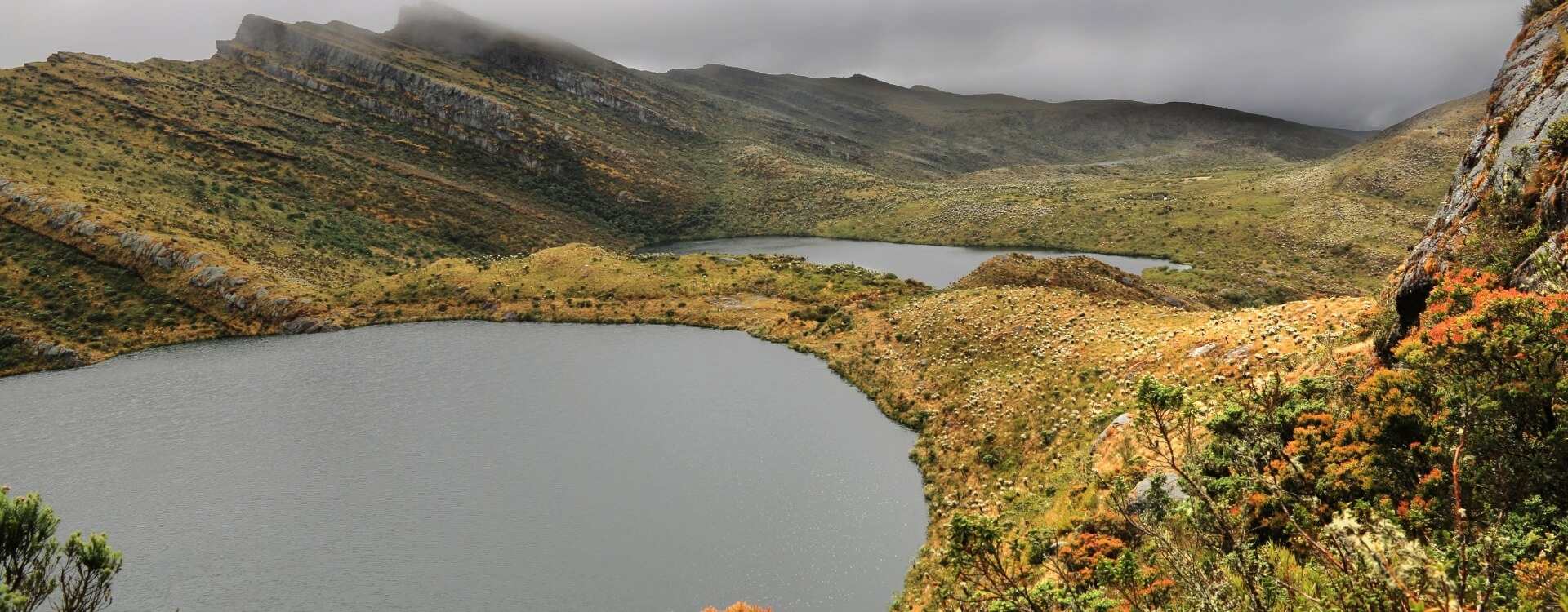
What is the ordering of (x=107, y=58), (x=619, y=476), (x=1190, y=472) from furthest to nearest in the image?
(x=107, y=58) < (x=619, y=476) < (x=1190, y=472)

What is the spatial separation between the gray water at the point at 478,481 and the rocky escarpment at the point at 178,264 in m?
12.6

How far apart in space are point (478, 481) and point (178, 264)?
60891mm

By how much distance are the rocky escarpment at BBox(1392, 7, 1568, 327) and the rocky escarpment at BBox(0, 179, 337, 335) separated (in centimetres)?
7777

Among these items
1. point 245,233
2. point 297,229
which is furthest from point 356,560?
point 297,229

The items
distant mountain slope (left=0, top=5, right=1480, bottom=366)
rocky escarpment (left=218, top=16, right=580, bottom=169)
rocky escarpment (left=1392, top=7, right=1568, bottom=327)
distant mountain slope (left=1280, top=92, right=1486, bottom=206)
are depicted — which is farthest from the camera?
rocky escarpment (left=218, top=16, right=580, bottom=169)

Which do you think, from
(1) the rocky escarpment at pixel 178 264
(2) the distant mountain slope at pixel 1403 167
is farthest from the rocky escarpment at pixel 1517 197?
(2) the distant mountain slope at pixel 1403 167

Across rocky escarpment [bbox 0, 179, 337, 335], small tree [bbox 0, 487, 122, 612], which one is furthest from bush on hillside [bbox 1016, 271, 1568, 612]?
rocky escarpment [bbox 0, 179, 337, 335]

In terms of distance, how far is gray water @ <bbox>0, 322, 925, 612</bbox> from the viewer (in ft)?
78.9

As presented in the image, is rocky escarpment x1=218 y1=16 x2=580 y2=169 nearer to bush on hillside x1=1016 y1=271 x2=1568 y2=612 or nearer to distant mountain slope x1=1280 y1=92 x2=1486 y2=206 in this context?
distant mountain slope x1=1280 y1=92 x2=1486 y2=206

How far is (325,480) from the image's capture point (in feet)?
106

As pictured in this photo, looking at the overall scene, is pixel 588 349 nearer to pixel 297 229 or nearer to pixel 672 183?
pixel 297 229

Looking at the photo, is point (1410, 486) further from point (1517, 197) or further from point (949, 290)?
point (949, 290)

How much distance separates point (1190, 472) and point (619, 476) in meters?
25.7

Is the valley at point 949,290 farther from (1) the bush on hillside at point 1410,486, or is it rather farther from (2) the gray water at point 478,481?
(2) the gray water at point 478,481
